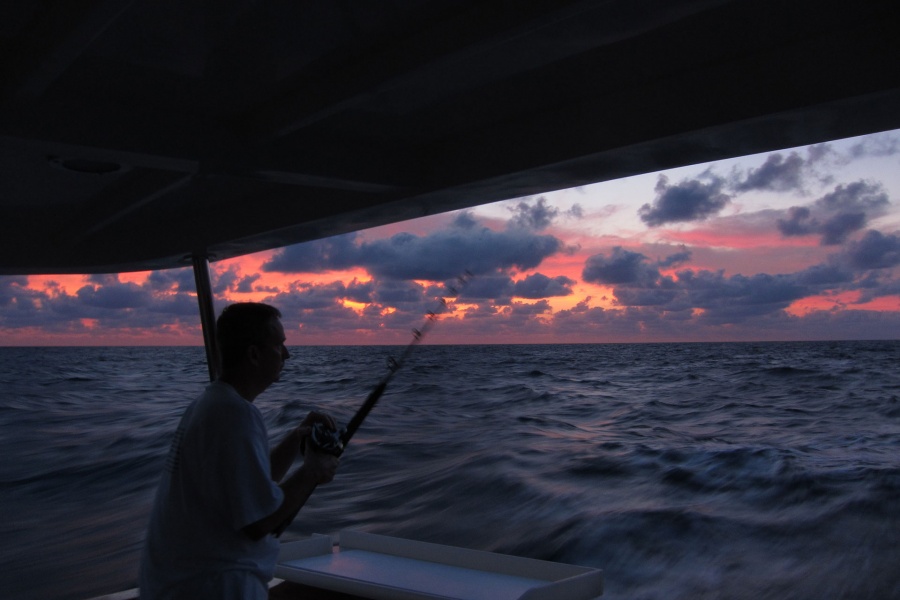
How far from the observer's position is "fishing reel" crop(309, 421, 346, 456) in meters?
1.67

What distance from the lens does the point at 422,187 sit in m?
4.87

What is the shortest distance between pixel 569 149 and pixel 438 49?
1078mm

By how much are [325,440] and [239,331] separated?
1.02ft

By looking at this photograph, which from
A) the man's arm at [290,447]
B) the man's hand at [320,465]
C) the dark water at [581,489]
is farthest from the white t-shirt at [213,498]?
the dark water at [581,489]

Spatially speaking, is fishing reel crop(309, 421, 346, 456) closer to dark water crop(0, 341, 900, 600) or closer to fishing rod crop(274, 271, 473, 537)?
fishing rod crop(274, 271, 473, 537)

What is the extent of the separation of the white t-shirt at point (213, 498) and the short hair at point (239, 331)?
0.27 ft

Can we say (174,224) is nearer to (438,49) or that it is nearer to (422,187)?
(422,187)

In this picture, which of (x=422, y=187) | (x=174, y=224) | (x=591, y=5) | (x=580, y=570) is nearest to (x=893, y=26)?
(x=591, y=5)

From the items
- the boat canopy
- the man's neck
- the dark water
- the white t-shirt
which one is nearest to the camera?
the white t-shirt

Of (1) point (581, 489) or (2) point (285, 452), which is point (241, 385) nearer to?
(2) point (285, 452)

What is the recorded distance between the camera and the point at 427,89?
396 cm

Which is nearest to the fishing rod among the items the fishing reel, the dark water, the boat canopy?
the fishing reel

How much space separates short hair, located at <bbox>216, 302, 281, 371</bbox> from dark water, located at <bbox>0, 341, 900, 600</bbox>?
4.95 meters

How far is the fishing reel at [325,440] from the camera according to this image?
1.67 metres
